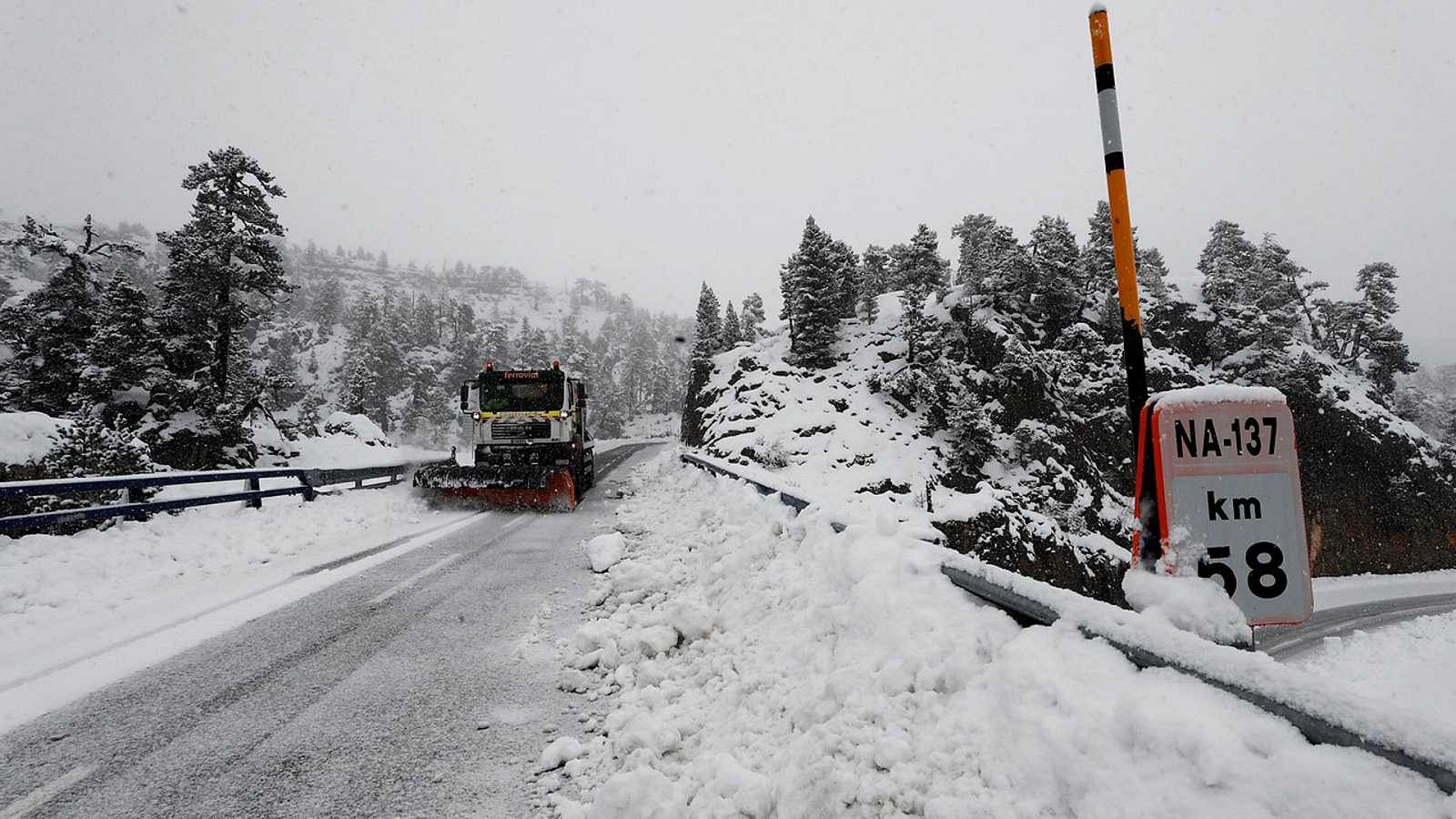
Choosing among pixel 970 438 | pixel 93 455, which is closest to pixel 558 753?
pixel 93 455

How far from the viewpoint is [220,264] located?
68.6 ft

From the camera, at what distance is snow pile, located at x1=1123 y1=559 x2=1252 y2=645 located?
2279 mm

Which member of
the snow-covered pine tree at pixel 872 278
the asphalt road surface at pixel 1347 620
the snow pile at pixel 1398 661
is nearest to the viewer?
the snow pile at pixel 1398 661

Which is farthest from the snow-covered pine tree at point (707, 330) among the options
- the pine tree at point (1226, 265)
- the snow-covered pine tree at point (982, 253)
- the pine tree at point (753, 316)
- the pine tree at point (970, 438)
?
the pine tree at point (1226, 265)

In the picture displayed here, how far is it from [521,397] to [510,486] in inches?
118

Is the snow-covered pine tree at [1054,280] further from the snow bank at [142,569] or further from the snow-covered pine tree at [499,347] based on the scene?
the snow-covered pine tree at [499,347]

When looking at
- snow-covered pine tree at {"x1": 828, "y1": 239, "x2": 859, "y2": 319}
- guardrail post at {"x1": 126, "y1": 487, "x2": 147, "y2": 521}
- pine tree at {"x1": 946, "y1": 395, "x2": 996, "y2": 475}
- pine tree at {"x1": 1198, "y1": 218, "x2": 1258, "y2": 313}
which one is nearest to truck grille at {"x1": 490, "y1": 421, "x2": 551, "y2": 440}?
guardrail post at {"x1": 126, "y1": 487, "x2": 147, "y2": 521}

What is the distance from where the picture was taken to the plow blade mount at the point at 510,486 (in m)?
13.8

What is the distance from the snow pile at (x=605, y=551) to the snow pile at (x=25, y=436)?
12.2 meters

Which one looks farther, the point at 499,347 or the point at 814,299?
the point at 499,347

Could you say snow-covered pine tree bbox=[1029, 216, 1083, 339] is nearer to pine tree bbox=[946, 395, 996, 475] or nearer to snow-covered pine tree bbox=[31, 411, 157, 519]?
pine tree bbox=[946, 395, 996, 475]

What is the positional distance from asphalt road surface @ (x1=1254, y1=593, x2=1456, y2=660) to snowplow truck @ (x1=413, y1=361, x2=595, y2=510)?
3828 centimetres

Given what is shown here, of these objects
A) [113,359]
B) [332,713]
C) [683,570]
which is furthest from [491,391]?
[113,359]

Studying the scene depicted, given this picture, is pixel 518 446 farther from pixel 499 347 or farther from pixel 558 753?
pixel 499 347
